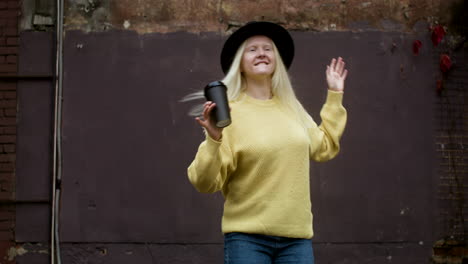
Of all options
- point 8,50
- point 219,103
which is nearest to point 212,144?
point 219,103

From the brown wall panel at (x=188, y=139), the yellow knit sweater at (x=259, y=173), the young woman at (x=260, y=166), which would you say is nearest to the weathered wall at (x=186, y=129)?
the brown wall panel at (x=188, y=139)

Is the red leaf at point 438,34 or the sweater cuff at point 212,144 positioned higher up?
the red leaf at point 438,34

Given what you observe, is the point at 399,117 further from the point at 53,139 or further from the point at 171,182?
the point at 53,139

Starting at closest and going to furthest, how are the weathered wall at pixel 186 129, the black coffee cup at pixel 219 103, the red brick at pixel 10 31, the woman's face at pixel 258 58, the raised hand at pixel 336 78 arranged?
the black coffee cup at pixel 219 103 → the woman's face at pixel 258 58 → the raised hand at pixel 336 78 → the weathered wall at pixel 186 129 → the red brick at pixel 10 31

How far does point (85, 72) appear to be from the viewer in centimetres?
620

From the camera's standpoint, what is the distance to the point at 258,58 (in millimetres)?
3508

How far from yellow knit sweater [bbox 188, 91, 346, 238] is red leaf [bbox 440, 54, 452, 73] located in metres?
3.37

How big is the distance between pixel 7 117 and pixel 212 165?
3.69 meters

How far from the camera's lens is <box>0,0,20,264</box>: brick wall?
6.05 meters

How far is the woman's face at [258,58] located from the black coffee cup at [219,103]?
18.7 inches

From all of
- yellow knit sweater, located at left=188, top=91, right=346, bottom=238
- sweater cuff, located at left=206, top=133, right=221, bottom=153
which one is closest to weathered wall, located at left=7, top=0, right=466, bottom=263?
yellow knit sweater, located at left=188, top=91, right=346, bottom=238

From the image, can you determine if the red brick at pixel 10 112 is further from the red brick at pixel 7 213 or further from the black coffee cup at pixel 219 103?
the black coffee cup at pixel 219 103

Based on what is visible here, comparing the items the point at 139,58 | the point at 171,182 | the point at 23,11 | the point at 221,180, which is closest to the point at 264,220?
the point at 221,180

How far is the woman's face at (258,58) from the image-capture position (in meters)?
3.48
